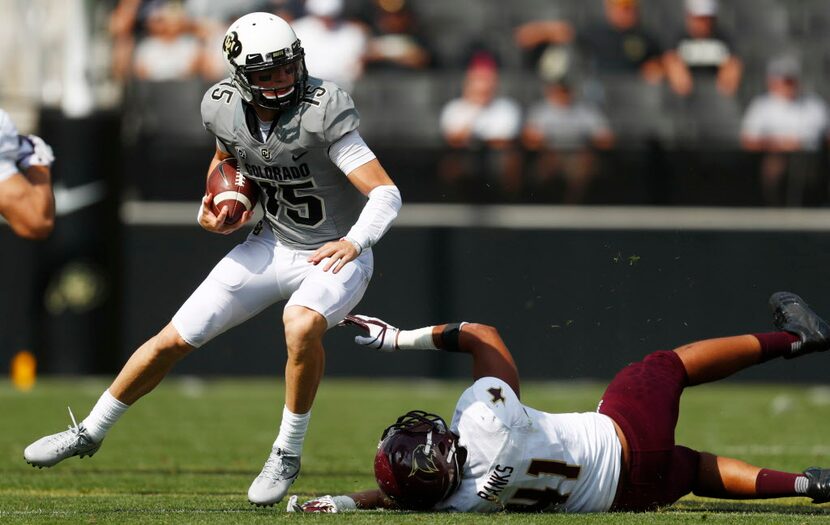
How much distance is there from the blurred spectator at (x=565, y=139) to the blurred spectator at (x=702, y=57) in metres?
0.85

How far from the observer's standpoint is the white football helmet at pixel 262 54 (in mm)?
5562

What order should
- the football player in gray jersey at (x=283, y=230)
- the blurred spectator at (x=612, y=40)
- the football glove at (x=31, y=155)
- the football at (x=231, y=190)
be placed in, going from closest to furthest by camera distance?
the football player in gray jersey at (x=283, y=230)
the football at (x=231, y=190)
the football glove at (x=31, y=155)
the blurred spectator at (x=612, y=40)

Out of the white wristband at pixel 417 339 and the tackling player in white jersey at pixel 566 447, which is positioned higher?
the white wristband at pixel 417 339

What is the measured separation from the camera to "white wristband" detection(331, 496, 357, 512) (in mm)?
5121

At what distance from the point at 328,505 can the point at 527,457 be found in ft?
2.62

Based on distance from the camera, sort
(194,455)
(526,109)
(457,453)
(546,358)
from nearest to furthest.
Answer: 1. (457,453)
2. (194,455)
3. (546,358)
4. (526,109)

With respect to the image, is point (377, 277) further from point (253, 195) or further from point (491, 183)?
point (253, 195)

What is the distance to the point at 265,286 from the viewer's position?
19.1 feet

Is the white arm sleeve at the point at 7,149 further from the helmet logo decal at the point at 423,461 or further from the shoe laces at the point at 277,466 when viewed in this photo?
the helmet logo decal at the point at 423,461

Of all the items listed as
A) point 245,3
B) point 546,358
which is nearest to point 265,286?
point 546,358

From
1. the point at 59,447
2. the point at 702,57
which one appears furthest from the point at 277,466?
the point at 702,57

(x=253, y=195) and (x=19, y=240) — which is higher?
(x=253, y=195)

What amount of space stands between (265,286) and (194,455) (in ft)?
6.53

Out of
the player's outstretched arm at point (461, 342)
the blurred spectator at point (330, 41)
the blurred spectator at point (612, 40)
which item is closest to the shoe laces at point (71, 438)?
the player's outstretched arm at point (461, 342)
